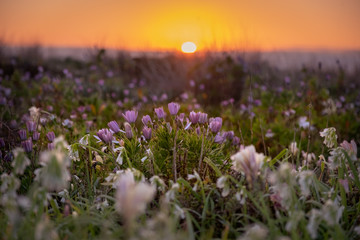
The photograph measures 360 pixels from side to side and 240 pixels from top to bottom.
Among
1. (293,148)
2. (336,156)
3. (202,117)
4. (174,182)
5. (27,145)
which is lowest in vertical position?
(293,148)

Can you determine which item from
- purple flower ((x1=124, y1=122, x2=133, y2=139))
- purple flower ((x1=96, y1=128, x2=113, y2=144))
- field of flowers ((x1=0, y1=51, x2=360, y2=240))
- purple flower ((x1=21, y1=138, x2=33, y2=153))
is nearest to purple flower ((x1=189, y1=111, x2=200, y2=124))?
field of flowers ((x1=0, y1=51, x2=360, y2=240))

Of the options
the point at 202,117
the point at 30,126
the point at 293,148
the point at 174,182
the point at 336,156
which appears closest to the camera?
the point at 336,156

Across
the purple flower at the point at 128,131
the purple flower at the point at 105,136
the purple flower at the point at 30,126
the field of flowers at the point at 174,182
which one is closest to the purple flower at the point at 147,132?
the field of flowers at the point at 174,182

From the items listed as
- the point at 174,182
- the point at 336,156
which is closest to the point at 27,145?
the point at 174,182

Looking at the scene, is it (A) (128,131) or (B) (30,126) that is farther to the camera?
(B) (30,126)

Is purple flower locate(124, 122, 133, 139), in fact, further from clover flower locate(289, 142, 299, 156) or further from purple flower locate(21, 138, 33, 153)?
clover flower locate(289, 142, 299, 156)

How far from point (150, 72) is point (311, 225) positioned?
34.3ft

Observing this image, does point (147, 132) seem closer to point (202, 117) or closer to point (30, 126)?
point (202, 117)

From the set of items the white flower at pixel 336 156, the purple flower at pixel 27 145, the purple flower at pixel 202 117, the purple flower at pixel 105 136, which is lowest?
the white flower at pixel 336 156

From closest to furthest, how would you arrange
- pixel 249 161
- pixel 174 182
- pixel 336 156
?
pixel 249 161, pixel 336 156, pixel 174 182

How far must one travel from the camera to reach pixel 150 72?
11.7m

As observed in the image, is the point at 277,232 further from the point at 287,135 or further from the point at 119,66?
the point at 119,66

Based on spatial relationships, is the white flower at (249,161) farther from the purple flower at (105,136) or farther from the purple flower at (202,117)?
the purple flower at (105,136)

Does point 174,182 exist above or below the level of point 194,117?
below
